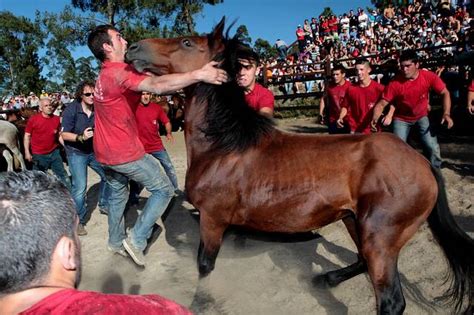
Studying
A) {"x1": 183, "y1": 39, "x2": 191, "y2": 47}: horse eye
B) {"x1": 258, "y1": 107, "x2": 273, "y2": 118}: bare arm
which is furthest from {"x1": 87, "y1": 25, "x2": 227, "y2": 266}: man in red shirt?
{"x1": 258, "y1": 107, "x2": 273, "y2": 118}: bare arm

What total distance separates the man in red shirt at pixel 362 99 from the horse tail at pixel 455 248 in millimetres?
3093

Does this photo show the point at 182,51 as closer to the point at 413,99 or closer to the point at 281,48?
the point at 413,99

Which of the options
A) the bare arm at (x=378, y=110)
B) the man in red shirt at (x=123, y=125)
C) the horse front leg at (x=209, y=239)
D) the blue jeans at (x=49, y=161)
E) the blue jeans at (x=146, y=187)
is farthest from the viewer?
the blue jeans at (x=49, y=161)

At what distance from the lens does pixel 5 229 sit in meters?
0.95

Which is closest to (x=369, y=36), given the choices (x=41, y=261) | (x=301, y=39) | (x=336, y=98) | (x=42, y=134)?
(x=301, y=39)

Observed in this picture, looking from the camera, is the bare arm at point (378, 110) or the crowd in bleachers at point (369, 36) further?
the crowd in bleachers at point (369, 36)

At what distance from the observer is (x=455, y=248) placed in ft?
9.77

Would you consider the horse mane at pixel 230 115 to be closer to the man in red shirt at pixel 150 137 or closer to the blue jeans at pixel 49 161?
the man in red shirt at pixel 150 137

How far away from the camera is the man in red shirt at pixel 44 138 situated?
606 centimetres

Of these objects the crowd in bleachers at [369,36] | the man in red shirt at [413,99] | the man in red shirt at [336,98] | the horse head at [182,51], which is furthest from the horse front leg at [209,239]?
the crowd in bleachers at [369,36]

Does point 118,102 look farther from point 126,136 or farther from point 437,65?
point 437,65

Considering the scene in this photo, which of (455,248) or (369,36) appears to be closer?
(455,248)

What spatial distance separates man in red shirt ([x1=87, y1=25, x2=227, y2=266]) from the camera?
3131 millimetres

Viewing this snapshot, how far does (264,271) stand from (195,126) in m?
1.61
